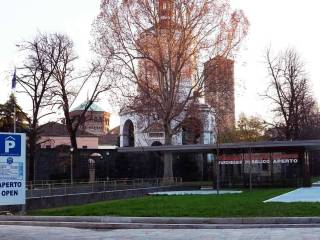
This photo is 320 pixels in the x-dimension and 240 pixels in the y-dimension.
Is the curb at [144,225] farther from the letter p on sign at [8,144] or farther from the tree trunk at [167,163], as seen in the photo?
the tree trunk at [167,163]

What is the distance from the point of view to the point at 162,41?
5294cm

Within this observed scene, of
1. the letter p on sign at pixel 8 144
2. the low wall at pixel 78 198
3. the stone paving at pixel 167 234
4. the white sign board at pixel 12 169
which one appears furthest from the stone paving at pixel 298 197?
the letter p on sign at pixel 8 144

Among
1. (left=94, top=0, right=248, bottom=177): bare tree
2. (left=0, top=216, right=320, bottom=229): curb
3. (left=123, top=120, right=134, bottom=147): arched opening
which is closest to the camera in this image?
(left=0, top=216, right=320, bottom=229): curb

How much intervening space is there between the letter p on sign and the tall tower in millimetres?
33351

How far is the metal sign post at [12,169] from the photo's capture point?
2102 cm

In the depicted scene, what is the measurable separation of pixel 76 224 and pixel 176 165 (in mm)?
52244

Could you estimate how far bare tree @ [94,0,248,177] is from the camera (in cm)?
5216

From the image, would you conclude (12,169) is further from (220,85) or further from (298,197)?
(220,85)

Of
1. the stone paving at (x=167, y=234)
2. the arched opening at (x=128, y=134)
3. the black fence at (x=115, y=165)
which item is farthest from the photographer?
the arched opening at (x=128, y=134)

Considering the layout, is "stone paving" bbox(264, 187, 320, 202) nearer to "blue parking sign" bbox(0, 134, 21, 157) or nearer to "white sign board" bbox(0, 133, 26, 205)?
"white sign board" bbox(0, 133, 26, 205)

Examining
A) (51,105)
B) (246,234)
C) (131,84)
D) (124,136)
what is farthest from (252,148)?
(124,136)

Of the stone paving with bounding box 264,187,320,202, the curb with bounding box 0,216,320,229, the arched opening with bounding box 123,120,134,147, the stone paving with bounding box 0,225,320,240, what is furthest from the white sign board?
the arched opening with bounding box 123,120,134,147

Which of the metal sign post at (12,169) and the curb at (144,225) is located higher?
the metal sign post at (12,169)

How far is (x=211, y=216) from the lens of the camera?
59.0ft
